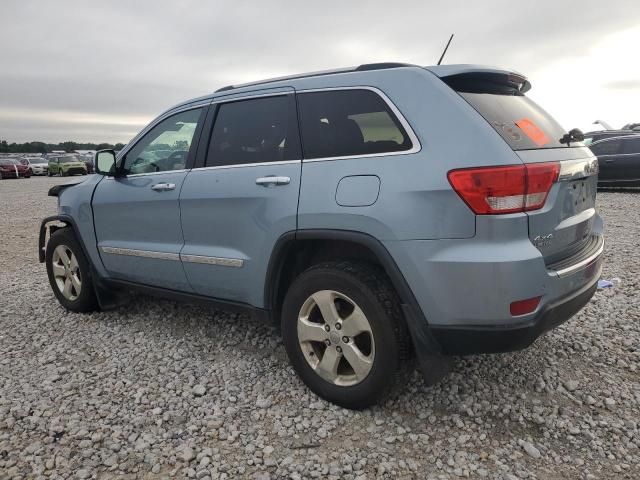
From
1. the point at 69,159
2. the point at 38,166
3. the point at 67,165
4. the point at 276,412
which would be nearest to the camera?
the point at 276,412

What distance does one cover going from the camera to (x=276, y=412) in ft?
9.16

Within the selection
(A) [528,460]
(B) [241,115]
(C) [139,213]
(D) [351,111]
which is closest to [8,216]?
(C) [139,213]

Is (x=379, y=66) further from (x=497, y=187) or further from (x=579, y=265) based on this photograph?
(x=579, y=265)

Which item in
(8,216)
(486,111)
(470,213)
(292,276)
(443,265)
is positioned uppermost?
(486,111)

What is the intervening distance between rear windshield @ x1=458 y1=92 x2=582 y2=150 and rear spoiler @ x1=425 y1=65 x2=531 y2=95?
45 mm

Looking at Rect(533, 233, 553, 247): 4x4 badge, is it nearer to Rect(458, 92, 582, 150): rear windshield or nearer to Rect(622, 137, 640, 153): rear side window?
Rect(458, 92, 582, 150): rear windshield

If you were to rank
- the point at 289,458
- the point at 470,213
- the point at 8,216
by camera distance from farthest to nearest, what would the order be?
the point at 8,216, the point at 289,458, the point at 470,213

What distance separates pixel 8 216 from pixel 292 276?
11.8 metres

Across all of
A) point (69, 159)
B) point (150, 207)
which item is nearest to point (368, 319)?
point (150, 207)

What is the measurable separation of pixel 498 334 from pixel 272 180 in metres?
1.47

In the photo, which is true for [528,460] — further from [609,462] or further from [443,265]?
[443,265]

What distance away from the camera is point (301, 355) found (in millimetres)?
2871

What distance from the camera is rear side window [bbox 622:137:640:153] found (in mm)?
12164

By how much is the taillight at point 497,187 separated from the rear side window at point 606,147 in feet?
38.8
